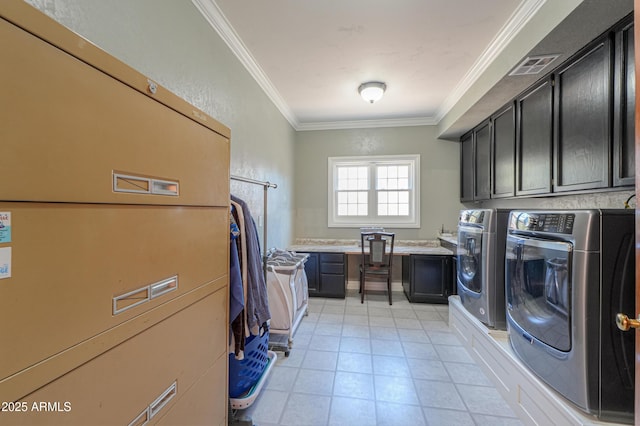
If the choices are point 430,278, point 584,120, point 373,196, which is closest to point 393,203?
point 373,196

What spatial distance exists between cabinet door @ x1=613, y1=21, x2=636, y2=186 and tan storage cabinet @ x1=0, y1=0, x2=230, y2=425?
2.21 m

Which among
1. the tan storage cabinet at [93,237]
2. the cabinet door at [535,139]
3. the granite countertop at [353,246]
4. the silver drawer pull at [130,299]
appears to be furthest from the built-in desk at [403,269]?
the silver drawer pull at [130,299]

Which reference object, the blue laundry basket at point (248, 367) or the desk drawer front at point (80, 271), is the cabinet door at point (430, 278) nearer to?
the blue laundry basket at point (248, 367)

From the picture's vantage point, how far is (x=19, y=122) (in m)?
0.48

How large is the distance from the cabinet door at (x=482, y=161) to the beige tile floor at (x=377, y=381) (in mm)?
1687

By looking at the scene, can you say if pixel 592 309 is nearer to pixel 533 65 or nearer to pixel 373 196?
pixel 533 65

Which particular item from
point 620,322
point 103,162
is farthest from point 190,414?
point 620,322

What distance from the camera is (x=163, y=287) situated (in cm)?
81

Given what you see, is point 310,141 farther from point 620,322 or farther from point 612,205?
point 620,322

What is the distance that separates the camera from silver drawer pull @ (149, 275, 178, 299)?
30.6 inches

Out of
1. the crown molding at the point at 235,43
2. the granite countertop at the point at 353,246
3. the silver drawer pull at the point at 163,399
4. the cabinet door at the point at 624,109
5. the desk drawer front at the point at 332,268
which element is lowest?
the desk drawer front at the point at 332,268

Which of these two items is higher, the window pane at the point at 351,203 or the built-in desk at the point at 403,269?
the window pane at the point at 351,203

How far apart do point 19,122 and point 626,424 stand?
2349 millimetres

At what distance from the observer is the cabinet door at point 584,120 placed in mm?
1577
